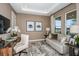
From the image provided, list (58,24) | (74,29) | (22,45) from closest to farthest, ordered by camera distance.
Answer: (74,29) → (58,24) → (22,45)

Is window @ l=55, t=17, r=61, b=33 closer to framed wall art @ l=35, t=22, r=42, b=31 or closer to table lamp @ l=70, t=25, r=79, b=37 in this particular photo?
table lamp @ l=70, t=25, r=79, b=37

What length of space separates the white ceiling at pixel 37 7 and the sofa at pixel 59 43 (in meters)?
0.66

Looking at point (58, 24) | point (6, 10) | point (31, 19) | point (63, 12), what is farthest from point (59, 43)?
point (6, 10)

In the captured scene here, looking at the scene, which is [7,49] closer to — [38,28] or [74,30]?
[38,28]

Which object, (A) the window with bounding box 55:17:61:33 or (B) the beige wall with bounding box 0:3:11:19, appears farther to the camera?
(A) the window with bounding box 55:17:61:33

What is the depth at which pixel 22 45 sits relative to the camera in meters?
2.20

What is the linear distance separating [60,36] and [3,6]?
150cm

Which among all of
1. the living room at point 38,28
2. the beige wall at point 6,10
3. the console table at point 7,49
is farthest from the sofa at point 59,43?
the beige wall at point 6,10

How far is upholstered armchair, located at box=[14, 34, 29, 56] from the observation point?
2062mm

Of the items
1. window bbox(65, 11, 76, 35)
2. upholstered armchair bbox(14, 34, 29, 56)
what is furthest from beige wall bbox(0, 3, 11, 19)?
window bbox(65, 11, 76, 35)

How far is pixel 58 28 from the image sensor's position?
6.87 feet

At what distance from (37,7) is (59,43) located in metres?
1.00

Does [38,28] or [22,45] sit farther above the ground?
[38,28]

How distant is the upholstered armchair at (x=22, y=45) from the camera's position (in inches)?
81.2
